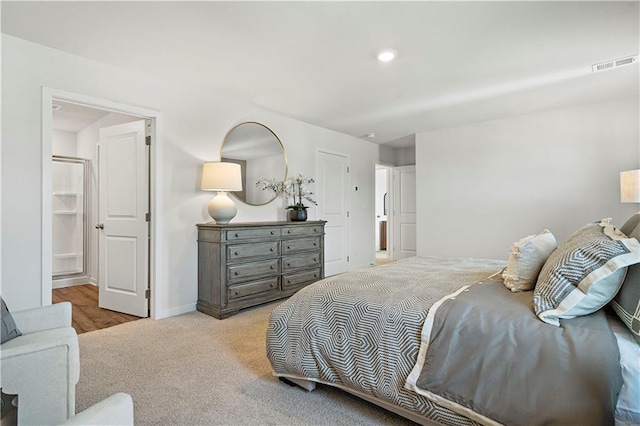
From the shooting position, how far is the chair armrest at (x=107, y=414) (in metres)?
0.84

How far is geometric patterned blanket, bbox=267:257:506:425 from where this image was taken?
158 centimetres

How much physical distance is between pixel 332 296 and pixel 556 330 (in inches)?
41.0

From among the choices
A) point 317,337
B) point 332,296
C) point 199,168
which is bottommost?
point 317,337

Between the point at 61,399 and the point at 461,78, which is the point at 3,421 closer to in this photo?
the point at 61,399

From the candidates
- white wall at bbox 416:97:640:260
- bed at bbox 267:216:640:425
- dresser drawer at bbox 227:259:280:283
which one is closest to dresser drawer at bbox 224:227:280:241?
dresser drawer at bbox 227:259:280:283

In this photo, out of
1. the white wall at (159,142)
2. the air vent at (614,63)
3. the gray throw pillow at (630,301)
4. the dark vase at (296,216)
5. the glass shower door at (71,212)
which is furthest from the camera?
the glass shower door at (71,212)

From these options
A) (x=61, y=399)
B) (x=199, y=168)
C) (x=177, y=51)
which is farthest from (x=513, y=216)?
(x=61, y=399)

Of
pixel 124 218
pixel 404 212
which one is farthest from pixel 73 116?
pixel 404 212

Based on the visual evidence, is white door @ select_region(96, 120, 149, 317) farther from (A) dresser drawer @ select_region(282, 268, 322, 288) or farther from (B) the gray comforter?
(B) the gray comforter

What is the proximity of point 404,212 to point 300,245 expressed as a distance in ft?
11.9

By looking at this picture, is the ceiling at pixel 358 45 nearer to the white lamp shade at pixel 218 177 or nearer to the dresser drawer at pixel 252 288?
the white lamp shade at pixel 218 177

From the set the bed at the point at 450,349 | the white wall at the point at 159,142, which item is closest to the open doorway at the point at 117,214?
the white wall at the point at 159,142

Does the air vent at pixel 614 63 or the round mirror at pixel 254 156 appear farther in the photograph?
the round mirror at pixel 254 156

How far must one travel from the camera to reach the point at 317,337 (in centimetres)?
187
